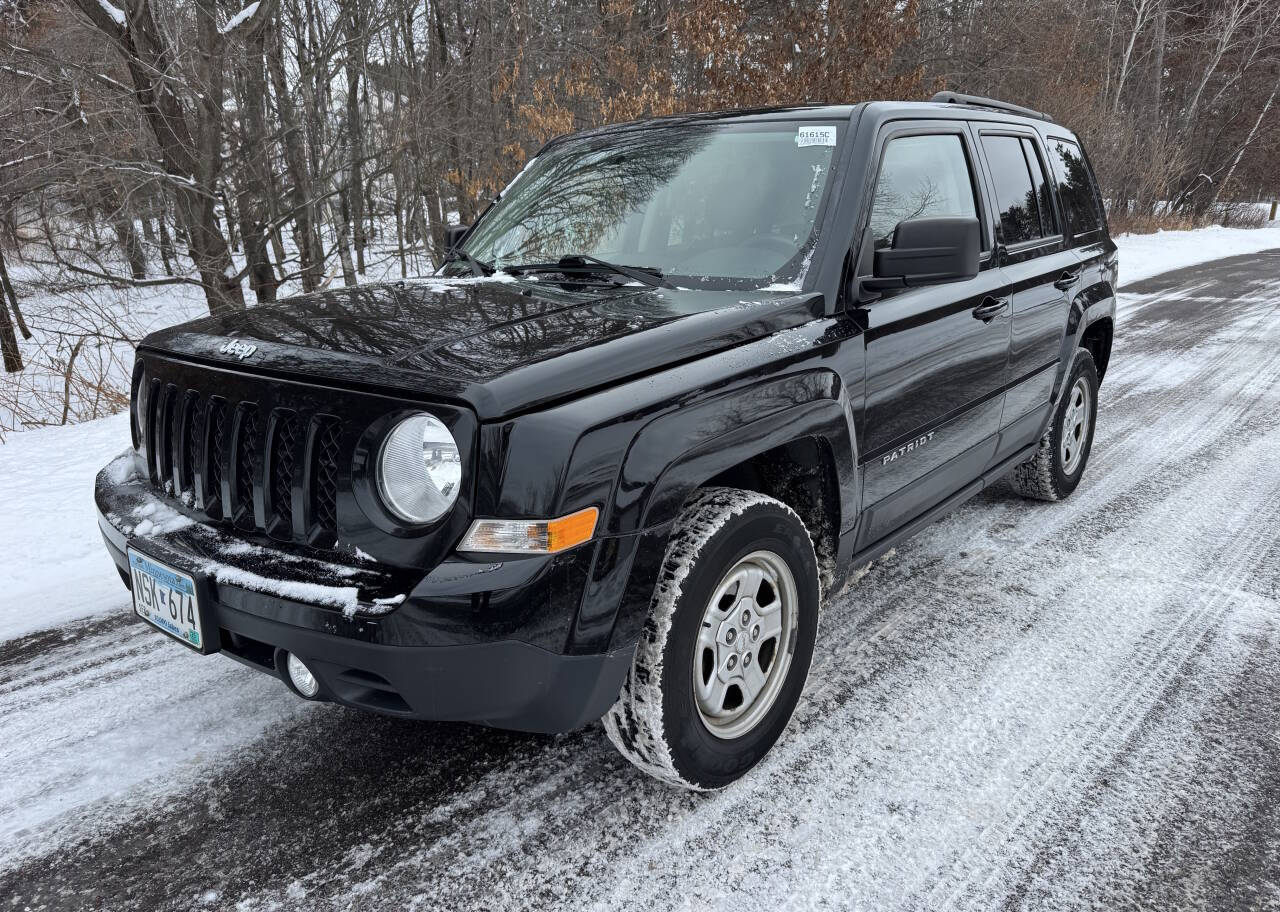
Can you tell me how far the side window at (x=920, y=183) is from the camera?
9.89 ft

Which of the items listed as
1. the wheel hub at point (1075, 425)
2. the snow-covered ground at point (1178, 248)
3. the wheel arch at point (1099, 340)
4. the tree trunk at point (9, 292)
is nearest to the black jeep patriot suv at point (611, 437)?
the wheel hub at point (1075, 425)

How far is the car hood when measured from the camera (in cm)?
205

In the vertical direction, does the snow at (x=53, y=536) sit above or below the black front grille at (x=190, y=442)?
below

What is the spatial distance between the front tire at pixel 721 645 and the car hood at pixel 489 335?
1.56 ft

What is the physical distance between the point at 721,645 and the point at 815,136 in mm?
1788

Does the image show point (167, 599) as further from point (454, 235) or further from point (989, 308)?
point (989, 308)

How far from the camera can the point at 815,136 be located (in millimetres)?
3049

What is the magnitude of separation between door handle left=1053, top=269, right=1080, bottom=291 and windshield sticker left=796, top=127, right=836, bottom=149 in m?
1.76

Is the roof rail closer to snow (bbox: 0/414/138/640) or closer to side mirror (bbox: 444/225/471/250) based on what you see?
side mirror (bbox: 444/225/471/250)

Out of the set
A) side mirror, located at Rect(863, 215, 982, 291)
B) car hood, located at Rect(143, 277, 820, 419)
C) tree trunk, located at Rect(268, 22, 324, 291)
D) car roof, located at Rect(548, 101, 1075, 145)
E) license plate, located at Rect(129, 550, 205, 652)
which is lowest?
license plate, located at Rect(129, 550, 205, 652)

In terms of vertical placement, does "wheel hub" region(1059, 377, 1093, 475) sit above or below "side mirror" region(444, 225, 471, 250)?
below

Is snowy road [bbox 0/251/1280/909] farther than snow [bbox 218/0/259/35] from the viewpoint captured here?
No

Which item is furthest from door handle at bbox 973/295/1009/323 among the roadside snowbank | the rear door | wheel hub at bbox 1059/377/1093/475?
the roadside snowbank

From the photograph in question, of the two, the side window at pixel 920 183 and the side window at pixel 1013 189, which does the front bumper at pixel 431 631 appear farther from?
the side window at pixel 1013 189
